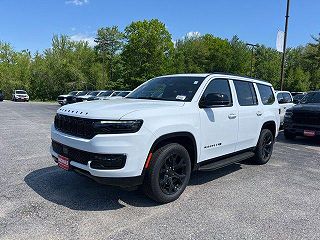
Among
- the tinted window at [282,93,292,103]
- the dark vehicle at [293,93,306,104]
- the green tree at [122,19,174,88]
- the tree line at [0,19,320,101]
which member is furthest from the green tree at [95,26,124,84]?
the tinted window at [282,93,292,103]

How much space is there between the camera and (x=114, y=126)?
13.2ft

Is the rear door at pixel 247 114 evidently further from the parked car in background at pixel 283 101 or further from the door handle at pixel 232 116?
the parked car in background at pixel 283 101

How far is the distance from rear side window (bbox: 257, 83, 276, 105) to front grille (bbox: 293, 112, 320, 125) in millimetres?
3345

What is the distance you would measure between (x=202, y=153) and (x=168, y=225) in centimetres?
148

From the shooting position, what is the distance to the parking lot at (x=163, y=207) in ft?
12.4

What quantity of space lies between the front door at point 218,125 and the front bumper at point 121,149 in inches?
48.8

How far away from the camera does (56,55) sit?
197 ft

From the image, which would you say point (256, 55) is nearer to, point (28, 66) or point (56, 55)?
point (56, 55)

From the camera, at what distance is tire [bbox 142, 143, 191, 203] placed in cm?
434

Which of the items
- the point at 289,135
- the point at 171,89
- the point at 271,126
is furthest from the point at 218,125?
the point at 289,135

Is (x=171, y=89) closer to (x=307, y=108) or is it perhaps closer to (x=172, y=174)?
(x=172, y=174)

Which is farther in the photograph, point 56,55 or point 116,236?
point 56,55

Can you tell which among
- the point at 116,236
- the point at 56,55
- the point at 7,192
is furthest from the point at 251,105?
the point at 56,55

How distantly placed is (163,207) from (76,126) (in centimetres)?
162
